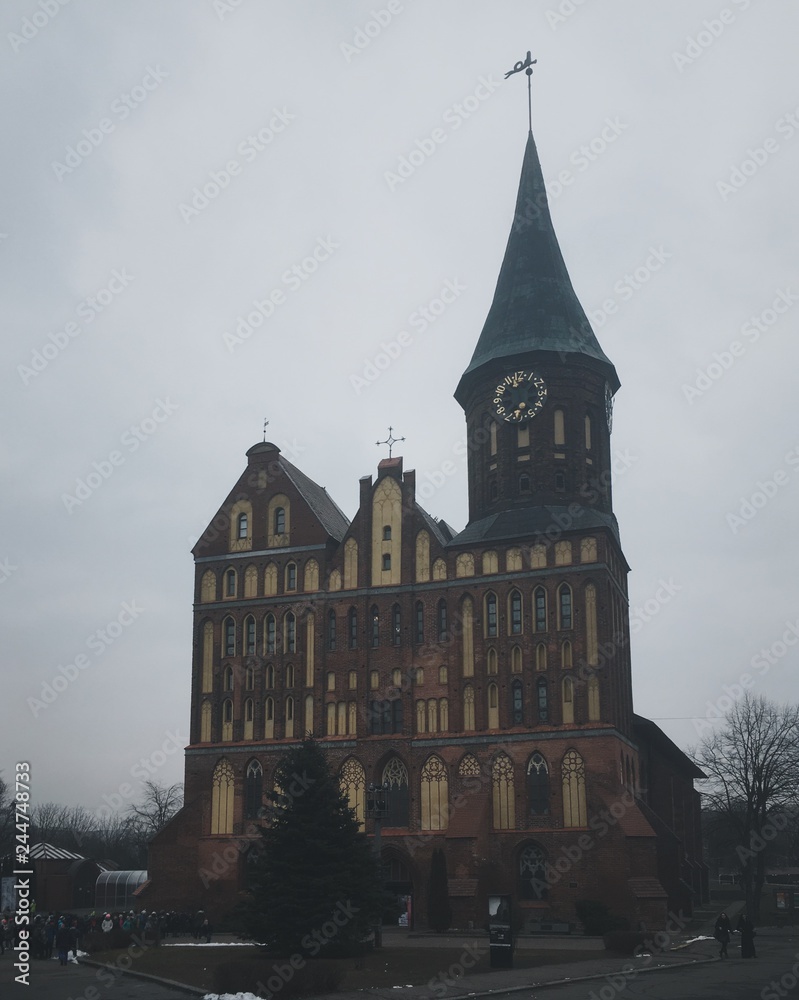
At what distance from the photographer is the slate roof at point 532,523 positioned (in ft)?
164

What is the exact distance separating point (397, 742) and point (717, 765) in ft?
68.4

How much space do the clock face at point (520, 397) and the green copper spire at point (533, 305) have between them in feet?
3.04

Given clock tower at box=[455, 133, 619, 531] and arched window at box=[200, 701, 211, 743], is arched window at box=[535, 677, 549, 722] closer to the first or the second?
clock tower at box=[455, 133, 619, 531]

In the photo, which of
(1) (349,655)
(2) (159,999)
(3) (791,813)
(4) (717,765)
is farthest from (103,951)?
(3) (791,813)

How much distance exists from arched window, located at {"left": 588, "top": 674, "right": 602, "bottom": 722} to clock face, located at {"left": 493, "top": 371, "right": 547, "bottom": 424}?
13.4 metres

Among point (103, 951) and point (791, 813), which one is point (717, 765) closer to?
Answer: point (791, 813)

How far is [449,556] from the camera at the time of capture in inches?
2014

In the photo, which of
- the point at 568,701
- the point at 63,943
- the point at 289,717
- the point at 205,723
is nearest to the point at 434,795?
the point at 568,701

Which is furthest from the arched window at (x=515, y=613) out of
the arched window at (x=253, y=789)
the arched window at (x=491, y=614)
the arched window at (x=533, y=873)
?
the arched window at (x=253, y=789)

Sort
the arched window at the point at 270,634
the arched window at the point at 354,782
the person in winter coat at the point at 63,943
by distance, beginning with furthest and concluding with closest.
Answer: the arched window at the point at 270,634 < the arched window at the point at 354,782 < the person in winter coat at the point at 63,943

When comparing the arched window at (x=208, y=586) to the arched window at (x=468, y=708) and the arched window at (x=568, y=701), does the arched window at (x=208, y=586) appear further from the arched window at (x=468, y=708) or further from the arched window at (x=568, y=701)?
the arched window at (x=568, y=701)

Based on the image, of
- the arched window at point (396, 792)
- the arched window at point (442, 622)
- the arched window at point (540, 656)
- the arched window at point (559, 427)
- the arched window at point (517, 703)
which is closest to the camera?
the arched window at point (517, 703)

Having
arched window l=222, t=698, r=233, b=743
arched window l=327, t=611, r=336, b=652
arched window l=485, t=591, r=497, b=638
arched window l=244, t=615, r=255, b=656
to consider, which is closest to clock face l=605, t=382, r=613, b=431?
arched window l=485, t=591, r=497, b=638

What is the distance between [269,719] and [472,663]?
9934 millimetres
